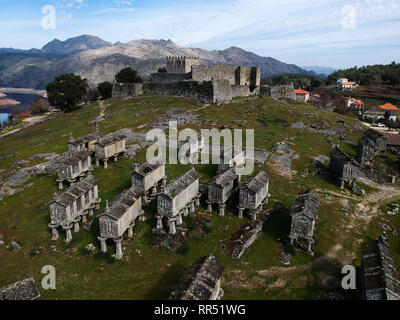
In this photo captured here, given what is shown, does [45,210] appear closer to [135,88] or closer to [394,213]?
[394,213]

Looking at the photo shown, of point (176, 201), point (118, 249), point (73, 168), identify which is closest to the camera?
point (118, 249)

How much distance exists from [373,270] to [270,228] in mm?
9344

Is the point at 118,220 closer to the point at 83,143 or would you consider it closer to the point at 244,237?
the point at 244,237

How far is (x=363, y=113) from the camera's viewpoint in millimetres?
98562

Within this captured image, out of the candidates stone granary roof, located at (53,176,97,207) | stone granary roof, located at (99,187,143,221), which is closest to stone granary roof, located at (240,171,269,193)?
stone granary roof, located at (99,187,143,221)

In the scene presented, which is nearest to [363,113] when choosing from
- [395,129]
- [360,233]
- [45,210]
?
[395,129]

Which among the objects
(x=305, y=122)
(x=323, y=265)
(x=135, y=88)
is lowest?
(x=323, y=265)

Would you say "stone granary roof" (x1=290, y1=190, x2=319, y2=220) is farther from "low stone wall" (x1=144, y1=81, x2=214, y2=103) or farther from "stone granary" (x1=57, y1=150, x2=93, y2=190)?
"low stone wall" (x1=144, y1=81, x2=214, y2=103)

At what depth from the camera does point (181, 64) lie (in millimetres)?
77000

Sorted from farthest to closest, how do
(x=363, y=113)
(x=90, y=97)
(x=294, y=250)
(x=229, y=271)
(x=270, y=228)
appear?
(x=90, y=97)
(x=363, y=113)
(x=270, y=228)
(x=294, y=250)
(x=229, y=271)

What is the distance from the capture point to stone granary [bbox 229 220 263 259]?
924 inches

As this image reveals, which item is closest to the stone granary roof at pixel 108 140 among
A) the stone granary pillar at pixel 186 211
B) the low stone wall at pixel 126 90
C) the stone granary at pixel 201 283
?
the stone granary pillar at pixel 186 211

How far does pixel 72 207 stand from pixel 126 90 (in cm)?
6079

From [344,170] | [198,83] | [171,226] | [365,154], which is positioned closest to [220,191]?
[171,226]
